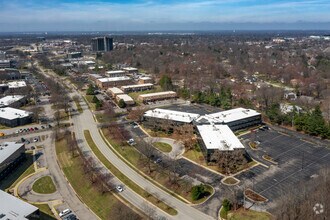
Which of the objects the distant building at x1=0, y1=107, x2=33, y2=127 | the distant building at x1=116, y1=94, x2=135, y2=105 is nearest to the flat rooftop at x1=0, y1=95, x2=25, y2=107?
the distant building at x1=0, y1=107, x2=33, y2=127

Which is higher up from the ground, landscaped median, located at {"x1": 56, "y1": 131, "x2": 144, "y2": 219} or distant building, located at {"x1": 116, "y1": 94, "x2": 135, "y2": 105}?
distant building, located at {"x1": 116, "y1": 94, "x2": 135, "y2": 105}

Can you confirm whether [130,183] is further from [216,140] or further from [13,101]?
[13,101]

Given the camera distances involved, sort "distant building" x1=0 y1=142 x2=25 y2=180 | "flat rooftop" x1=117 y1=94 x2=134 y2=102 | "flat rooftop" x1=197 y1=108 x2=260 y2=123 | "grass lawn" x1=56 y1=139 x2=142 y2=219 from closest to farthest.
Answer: "grass lawn" x1=56 y1=139 x2=142 y2=219 → "distant building" x1=0 y1=142 x2=25 y2=180 → "flat rooftop" x1=197 y1=108 x2=260 y2=123 → "flat rooftop" x1=117 y1=94 x2=134 y2=102

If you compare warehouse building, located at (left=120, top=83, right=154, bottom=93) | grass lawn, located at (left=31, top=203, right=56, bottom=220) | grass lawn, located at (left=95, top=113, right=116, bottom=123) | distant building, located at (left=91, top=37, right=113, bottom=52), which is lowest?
grass lawn, located at (left=31, top=203, right=56, bottom=220)

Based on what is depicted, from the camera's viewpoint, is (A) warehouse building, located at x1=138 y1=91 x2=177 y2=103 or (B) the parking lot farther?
(A) warehouse building, located at x1=138 y1=91 x2=177 y2=103

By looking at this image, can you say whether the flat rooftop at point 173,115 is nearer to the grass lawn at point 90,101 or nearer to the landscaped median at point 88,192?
the grass lawn at point 90,101

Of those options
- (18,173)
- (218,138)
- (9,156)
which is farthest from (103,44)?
(218,138)

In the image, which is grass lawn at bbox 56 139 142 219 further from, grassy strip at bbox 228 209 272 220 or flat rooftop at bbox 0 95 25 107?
flat rooftop at bbox 0 95 25 107
